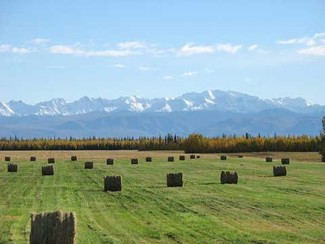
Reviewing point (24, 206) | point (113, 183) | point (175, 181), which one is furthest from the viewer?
point (175, 181)

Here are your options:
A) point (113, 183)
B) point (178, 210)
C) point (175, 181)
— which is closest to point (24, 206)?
point (178, 210)

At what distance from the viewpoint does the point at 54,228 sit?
15.8 m

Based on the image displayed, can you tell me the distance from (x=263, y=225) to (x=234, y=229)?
135cm

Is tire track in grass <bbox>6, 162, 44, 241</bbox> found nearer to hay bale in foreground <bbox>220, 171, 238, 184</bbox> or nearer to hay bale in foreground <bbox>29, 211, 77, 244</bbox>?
hay bale in foreground <bbox>29, 211, 77, 244</bbox>

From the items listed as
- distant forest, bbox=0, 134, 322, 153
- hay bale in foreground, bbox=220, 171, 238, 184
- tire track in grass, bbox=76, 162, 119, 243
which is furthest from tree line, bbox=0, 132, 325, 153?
tire track in grass, bbox=76, 162, 119, 243

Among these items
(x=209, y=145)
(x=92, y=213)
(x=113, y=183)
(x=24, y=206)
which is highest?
(x=209, y=145)

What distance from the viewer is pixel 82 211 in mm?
26516

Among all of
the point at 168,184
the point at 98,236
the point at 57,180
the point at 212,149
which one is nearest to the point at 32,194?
the point at 168,184

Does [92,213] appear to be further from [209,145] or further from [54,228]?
[209,145]

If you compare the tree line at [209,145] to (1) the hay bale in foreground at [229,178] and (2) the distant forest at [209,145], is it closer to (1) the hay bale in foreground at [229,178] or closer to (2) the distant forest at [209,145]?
(2) the distant forest at [209,145]

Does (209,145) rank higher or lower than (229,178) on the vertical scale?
higher

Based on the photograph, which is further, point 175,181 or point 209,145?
point 209,145

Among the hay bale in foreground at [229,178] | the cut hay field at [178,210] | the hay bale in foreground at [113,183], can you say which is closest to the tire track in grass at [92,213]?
the cut hay field at [178,210]

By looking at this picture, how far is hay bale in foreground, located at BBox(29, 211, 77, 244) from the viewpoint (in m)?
15.8
